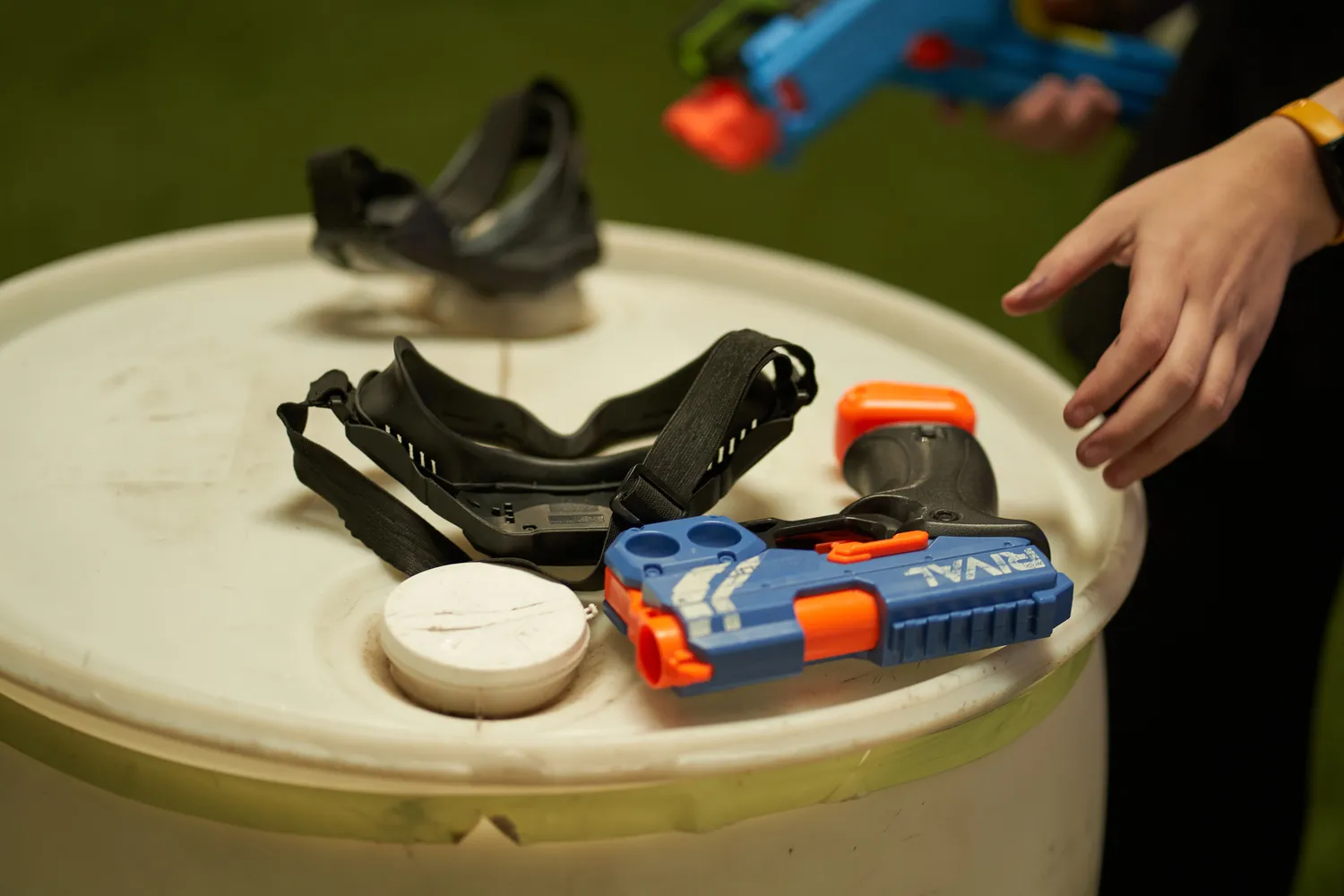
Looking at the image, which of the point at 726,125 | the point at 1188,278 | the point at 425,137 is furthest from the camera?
the point at 425,137

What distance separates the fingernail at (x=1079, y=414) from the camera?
54 centimetres

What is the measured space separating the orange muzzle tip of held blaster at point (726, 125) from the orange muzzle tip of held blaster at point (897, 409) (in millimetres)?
258

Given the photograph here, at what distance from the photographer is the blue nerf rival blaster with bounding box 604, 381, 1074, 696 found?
16.3 inches

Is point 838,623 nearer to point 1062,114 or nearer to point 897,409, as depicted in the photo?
point 897,409

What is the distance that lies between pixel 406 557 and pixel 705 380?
14 cm

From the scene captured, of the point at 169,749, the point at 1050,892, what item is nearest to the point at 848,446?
the point at 1050,892

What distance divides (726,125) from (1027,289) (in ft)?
1.00

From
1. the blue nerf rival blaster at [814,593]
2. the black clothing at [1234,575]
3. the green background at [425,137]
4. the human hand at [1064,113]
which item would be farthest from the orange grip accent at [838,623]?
the green background at [425,137]

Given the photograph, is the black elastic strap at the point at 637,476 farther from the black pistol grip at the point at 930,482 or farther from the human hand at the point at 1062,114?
the human hand at the point at 1062,114

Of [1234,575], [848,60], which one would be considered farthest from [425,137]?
[1234,575]

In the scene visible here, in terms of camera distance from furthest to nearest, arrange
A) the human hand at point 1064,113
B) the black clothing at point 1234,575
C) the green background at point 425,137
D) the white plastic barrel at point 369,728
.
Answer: the green background at point 425,137
the human hand at point 1064,113
the black clothing at point 1234,575
the white plastic barrel at point 369,728

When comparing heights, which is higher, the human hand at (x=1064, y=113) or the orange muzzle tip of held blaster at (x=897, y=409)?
the human hand at (x=1064, y=113)

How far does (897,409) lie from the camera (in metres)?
0.59

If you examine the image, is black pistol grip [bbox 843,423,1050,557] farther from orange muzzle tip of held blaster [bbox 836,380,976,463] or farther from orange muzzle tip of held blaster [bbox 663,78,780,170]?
orange muzzle tip of held blaster [bbox 663,78,780,170]
